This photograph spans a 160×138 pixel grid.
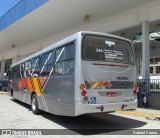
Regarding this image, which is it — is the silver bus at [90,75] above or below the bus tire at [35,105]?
above

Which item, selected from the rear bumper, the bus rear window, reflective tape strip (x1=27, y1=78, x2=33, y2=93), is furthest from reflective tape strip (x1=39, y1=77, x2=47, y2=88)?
the rear bumper

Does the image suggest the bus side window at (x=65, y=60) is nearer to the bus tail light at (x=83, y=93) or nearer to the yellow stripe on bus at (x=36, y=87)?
the bus tail light at (x=83, y=93)

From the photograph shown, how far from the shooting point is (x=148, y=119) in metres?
9.90

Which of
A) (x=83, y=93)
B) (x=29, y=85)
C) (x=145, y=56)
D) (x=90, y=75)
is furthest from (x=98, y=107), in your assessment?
(x=145, y=56)

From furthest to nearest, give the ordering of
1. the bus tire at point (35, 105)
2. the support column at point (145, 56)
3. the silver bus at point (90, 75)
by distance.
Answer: the support column at point (145, 56) → the bus tire at point (35, 105) → the silver bus at point (90, 75)

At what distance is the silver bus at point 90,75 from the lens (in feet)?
24.8

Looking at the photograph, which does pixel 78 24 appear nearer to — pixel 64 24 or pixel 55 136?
pixel 64 24

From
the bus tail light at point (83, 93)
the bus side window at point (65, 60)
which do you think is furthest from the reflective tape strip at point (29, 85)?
the bus tail light at point (83, 93)

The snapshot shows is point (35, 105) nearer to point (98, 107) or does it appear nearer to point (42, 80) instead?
point (42, 80)

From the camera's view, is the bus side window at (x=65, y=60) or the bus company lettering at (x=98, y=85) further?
the bus side window at (x=65, y=60)

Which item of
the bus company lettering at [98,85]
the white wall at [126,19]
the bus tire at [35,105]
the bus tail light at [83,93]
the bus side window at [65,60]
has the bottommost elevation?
the bus tire at [35,105]

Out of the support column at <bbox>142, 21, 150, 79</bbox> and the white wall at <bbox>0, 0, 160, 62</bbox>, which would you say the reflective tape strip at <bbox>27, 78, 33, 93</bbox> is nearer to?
the support column at <bbox>142, 21, 150, 79</bbox>

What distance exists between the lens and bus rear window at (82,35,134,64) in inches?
310

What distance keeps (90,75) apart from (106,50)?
1138 millimetres
